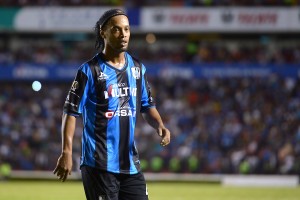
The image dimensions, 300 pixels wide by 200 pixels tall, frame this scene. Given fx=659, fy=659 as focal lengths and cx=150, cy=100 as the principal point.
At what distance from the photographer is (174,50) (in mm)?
28141

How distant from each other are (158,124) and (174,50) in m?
22.9

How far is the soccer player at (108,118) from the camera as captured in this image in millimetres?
4945

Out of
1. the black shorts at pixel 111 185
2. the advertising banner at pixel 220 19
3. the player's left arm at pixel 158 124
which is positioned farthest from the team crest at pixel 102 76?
the advertising banner at pixel 220 19

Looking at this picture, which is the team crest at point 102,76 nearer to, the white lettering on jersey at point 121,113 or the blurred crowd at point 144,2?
the white lettering on jersey at point 121,113

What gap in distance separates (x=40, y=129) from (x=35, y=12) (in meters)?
5.14

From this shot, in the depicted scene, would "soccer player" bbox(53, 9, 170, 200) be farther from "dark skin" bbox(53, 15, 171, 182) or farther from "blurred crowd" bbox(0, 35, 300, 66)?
"blurred crowd" bbox(0, 35, 300, 66)

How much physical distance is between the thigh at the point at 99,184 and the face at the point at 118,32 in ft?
3.12

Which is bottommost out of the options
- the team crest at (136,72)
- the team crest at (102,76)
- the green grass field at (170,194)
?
the green grass field at (170,194)

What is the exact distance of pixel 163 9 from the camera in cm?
2589

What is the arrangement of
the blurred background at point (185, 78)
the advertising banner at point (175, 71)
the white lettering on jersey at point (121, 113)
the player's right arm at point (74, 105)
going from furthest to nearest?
the advertising banner at point (175, 71), the blurred background at point (185, 78), the white lettering on jersey at point (121, 113), the player's right arm at point (74, 105)

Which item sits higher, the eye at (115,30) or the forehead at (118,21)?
the forehead at (118,21)

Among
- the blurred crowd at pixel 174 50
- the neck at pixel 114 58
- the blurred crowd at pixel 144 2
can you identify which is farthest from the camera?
the blurred crowd at pixel 174 50

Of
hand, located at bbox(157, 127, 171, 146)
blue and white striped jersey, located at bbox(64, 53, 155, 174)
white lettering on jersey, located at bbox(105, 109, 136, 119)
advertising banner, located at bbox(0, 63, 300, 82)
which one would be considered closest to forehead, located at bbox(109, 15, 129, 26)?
blue and white striped jersey, located at bbox(64, 53, 155, 174)

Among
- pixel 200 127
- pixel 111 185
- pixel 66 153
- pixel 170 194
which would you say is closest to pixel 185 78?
pixel 200 127
